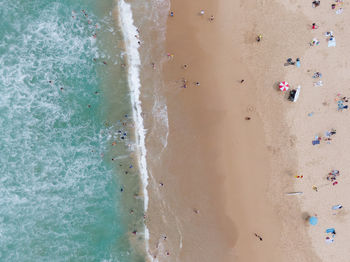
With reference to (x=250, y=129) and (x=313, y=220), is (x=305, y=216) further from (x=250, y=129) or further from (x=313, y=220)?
(x=250, y=129)

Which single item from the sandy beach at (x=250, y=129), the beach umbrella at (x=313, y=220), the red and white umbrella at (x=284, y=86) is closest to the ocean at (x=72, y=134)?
the sandy beach at (x=250, y=129)

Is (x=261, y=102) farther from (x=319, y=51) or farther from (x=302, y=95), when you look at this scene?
(x=319, y=51)

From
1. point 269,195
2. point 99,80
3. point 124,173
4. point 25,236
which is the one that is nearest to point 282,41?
point 269,195

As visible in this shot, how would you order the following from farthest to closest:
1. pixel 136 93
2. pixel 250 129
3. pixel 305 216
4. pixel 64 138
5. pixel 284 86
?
pixel 64 138 < pixel 136 93 < pixel 305 216 < pixel 250 129 < pixel 284 86

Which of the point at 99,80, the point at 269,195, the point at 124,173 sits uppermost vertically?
the point at 99,80

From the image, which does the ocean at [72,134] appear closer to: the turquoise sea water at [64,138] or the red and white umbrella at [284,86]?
the turquoise sea water at [64,138]

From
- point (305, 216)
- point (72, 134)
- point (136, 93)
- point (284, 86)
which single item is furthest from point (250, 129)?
point (72, 134)

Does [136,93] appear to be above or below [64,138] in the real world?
above
